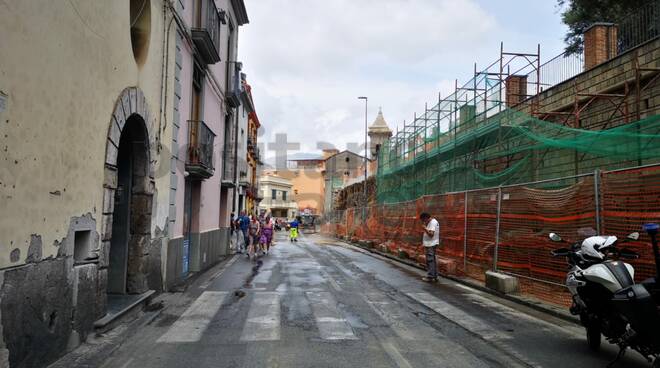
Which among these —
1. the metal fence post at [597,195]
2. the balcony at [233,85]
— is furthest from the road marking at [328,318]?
the balcony at [233,85]

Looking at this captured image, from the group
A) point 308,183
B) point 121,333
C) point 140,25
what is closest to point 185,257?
point 140,25

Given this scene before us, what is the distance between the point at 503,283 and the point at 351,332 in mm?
4342

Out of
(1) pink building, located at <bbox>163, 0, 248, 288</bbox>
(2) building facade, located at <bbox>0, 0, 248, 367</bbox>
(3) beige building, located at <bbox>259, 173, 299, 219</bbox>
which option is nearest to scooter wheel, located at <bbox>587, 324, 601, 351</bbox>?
(2) building facade, located at <bbox>0, 0, 248, 367</bbox>

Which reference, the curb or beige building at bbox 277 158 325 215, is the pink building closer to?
the curb

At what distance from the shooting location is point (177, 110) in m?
10.6

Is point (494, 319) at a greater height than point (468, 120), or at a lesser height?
lesser

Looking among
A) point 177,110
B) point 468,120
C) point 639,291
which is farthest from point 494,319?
point 468,120

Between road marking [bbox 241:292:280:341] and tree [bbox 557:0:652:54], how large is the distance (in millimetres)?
18153

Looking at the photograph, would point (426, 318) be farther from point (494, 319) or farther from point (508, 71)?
point (508, 71)

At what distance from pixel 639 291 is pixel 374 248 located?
19575 mm

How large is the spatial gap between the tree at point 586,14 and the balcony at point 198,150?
1615 cm

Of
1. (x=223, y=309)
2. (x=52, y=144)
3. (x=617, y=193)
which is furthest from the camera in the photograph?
(x=223, y=309)

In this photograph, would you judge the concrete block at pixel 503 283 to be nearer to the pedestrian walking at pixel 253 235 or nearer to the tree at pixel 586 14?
the pedestrian walking at pixel 253 235

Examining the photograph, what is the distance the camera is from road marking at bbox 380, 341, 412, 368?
17.1 ft
